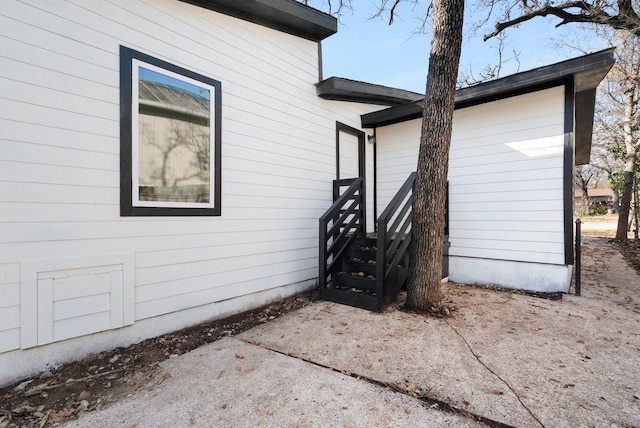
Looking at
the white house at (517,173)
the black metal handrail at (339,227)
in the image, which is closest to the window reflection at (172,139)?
the black metal handrail at (339,227)

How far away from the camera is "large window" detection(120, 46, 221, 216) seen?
2947 millimetres

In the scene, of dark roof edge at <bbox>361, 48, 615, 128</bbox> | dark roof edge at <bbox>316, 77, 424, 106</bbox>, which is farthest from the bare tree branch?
dark roof edge at <bbox>316, 77, 424, 106</bbox>

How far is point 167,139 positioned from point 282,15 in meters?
2.41

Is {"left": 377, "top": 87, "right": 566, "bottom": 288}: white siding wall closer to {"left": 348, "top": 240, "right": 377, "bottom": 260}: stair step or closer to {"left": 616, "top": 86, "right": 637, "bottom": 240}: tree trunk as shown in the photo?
{"left": 348, "top": 240, "right": 377, "bottom": 260}: stair step

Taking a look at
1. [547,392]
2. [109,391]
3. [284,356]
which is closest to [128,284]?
[109,391]

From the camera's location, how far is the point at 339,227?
15.2 ft

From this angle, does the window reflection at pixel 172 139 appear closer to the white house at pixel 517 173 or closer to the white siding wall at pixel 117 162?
the white siding wall at pixel 117 162

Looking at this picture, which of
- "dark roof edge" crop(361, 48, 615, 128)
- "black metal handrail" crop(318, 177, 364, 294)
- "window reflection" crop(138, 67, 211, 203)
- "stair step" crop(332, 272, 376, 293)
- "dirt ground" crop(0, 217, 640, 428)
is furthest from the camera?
"black metal handrail" crop(318, 177, 364, 294)

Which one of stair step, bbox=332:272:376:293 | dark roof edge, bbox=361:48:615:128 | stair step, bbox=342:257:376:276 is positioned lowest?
stair step, bbox=332:272:376:293

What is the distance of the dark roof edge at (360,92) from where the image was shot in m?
4.92

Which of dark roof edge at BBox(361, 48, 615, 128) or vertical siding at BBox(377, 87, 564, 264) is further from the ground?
dark roof edge at BBox(361, 48, 615, 128)

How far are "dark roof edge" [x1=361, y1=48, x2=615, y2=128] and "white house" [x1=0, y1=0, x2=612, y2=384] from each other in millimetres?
27

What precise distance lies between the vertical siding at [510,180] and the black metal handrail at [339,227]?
1.72 m

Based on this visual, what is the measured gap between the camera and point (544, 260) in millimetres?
4535
